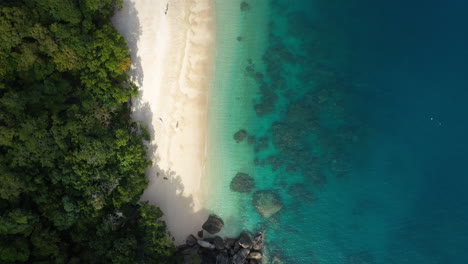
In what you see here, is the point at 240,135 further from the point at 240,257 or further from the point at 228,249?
the point at 240,257

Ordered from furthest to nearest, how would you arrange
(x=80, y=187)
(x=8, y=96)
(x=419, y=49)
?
(x=419, y=49) → (x=80, y=187) → (x=8, y=96)


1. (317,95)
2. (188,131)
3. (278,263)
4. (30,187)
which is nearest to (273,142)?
(317,95)

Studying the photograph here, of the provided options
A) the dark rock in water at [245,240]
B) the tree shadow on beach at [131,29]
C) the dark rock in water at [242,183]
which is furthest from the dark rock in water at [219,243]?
the tree shadow on beach at [131,29]

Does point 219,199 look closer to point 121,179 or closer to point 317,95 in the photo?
point 121,179

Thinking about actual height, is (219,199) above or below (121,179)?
above

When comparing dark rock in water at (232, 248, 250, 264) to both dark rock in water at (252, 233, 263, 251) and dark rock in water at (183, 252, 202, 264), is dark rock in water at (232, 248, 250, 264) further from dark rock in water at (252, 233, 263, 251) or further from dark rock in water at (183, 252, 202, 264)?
dark rock in water at (183, 252, 202, 264)

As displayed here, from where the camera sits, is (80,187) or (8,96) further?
(80,187)

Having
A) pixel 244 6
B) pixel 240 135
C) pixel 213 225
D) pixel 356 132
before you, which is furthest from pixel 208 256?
pixel 244 6

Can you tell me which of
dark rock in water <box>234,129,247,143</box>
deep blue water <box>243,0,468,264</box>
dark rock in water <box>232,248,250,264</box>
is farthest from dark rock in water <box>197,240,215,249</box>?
dark rock in water <box>234,129,247,143</box>
